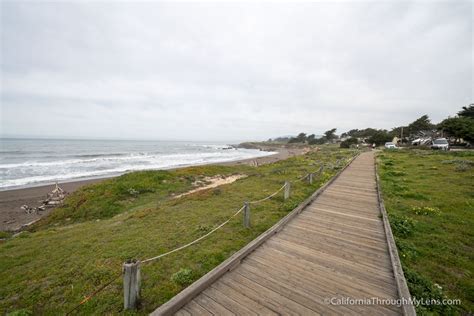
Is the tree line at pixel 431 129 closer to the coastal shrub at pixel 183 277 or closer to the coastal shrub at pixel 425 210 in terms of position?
the coastal shrub at pixel 425 210

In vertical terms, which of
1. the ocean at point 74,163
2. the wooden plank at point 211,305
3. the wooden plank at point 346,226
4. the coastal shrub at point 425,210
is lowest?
the ocean at point 74,163

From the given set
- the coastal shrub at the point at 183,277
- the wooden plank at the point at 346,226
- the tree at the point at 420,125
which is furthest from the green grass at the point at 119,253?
the tree at the point at 420,125

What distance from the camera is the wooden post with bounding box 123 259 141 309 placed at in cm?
313

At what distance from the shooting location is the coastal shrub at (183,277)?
406 cm

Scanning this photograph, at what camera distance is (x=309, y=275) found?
3.92m

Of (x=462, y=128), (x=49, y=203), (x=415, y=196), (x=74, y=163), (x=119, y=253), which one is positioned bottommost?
(x=49, y=203)

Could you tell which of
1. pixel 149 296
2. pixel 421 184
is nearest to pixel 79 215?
pixel 149 296

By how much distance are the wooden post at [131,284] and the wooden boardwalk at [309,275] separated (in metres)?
0.66

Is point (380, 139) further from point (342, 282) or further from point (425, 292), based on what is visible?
point (342, 282)

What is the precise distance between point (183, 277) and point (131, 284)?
1156 mm

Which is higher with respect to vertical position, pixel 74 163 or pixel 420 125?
pixel 420 125


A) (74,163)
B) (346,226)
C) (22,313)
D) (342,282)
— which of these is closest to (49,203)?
(22,313)

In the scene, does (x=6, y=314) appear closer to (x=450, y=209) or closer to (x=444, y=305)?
(x=444, y=305)

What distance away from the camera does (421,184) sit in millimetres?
11398
